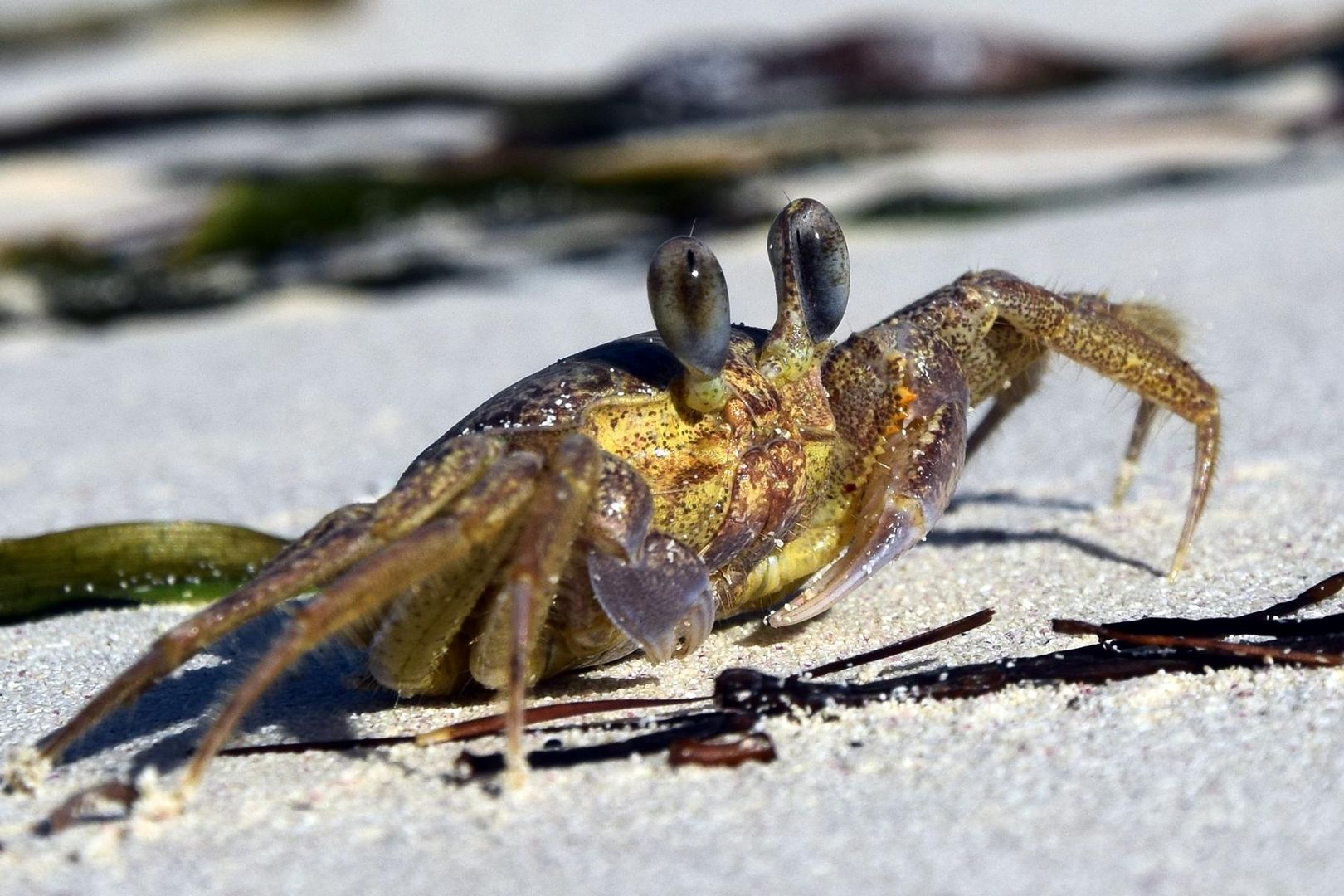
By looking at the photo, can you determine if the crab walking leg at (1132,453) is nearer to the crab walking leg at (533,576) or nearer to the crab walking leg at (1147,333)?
the crab walking leg at (1147,333)

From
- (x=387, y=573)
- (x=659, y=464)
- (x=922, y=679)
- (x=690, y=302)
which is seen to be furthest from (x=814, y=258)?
(x=387, y=573)

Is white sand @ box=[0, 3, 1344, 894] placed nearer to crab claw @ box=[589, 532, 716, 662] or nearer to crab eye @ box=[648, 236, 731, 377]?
crab claw @ box=[589, 532, 716, 662]

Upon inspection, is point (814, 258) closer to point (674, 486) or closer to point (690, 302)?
point (690, 302)

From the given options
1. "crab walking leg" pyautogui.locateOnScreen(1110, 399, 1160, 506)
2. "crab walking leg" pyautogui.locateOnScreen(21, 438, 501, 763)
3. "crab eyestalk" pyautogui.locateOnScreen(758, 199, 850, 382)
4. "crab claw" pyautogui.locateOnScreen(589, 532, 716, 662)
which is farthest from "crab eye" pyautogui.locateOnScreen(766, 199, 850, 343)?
"crab walking leg" pyautogui.locateOnScreen(1110, 399, 1160, 506)

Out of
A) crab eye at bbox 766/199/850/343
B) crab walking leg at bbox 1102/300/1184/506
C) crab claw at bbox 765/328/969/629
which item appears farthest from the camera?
crab walking leg at bbox 1102/300/1184/506

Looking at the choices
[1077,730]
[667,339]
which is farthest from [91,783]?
[1077,730]

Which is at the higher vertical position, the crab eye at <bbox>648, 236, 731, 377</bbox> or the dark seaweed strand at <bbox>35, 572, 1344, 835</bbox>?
the crab eye at <bbox>648, 236, 731, 377</bbox>

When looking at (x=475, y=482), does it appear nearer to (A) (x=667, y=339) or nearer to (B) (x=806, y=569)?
(A) (x=667, y=339)
